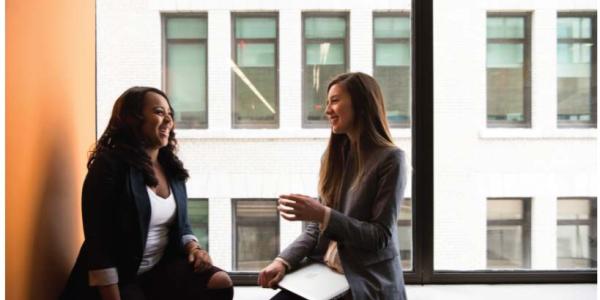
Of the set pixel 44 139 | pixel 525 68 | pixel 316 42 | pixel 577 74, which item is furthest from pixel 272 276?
pixel 577 74

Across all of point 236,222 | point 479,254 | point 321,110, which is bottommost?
point 479,254

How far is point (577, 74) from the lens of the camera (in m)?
2.66

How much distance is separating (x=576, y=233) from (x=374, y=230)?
62.7 inches

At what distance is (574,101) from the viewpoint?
8.72 ft

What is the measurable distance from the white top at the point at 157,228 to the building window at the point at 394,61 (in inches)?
48.6

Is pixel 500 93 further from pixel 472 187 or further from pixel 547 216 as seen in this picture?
pixel 547 216

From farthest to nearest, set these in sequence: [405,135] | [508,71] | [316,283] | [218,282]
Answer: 1. [508,71]
2. [405,135]
3. [218,282]
4. [316,283]

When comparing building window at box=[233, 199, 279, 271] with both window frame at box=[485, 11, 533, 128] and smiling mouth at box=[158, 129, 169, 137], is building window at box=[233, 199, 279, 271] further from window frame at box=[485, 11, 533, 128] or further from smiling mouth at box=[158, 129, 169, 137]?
window frame at box=[485, 11, 533, 128]

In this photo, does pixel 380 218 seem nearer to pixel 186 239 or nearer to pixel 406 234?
pixel 186 239

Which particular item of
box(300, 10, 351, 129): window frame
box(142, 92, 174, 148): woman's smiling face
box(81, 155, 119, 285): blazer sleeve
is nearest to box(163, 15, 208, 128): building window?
box(300, 10, 351, 129): window frame

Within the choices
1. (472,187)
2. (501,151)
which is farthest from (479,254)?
(501,151)

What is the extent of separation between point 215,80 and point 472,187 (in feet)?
4.73

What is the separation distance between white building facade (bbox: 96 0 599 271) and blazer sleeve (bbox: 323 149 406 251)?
848 millimetres

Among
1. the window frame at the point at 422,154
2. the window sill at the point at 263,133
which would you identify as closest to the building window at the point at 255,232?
the window frame at the point at 422,154
